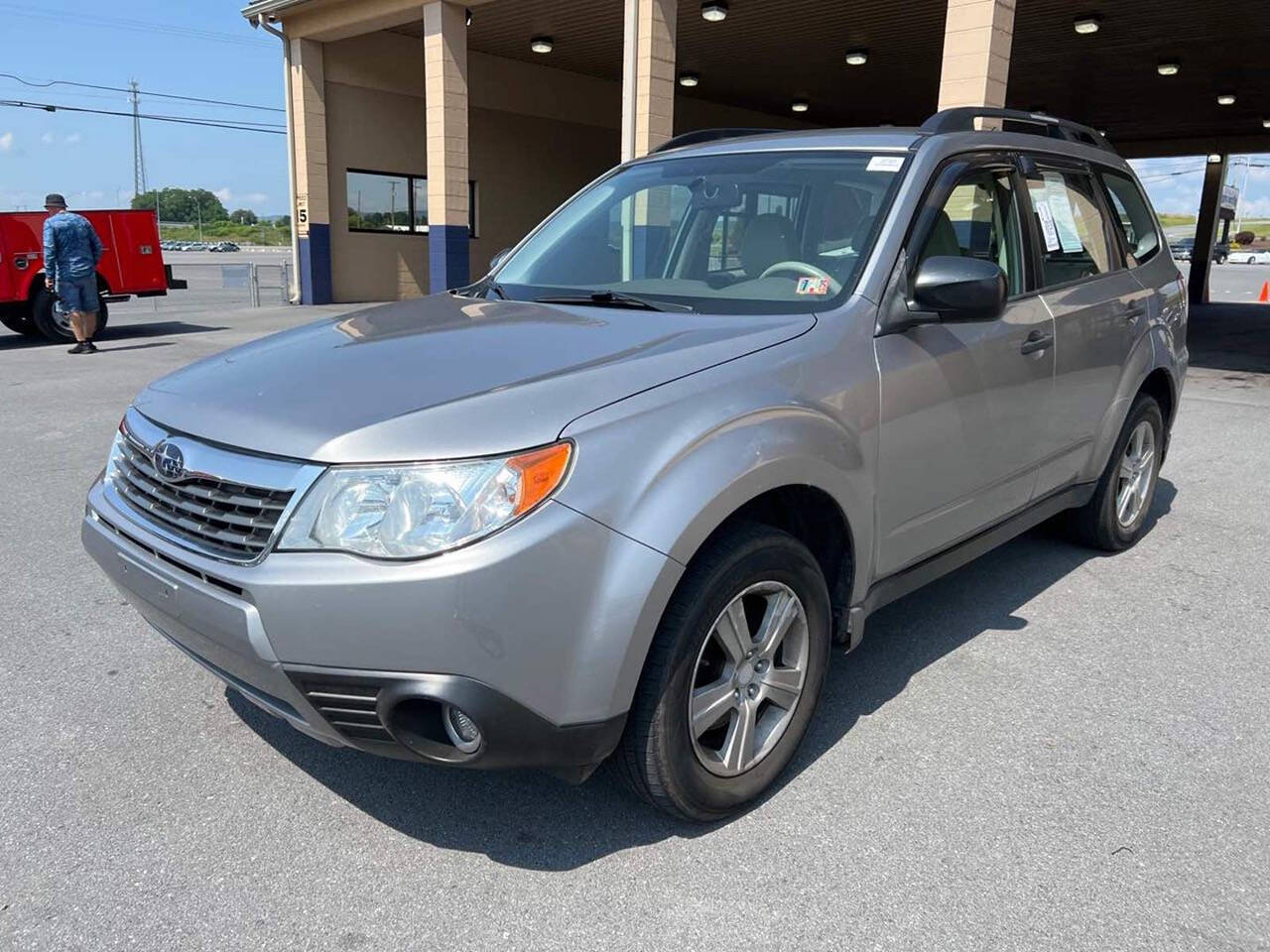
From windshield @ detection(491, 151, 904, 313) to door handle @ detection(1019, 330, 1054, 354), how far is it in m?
0.83

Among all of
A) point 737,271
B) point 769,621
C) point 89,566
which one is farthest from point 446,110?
point 769,621

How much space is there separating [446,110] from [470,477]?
614 inches

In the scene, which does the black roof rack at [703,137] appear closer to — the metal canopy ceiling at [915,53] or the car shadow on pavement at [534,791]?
the car shadow on pavement at [534,791]

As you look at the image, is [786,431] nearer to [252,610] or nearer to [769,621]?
[769,621]

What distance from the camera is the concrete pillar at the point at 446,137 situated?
1595 cm

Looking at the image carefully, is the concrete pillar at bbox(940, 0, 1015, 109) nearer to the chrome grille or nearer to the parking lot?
the parking lot

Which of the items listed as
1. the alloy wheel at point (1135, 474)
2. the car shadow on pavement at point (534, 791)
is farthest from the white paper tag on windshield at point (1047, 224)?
the car shadow on pavement at point (534, 791)

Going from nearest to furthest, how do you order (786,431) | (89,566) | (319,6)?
1. (786,431)
2. (89,566)
3. (319,6)

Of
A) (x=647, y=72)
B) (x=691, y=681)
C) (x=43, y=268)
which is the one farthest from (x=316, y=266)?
(x=691, y=681)

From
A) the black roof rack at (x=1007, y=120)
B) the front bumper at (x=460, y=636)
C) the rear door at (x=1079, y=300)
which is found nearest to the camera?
the front bumper at (x=460, y=636)

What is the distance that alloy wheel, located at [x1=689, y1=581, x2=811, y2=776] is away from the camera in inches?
102

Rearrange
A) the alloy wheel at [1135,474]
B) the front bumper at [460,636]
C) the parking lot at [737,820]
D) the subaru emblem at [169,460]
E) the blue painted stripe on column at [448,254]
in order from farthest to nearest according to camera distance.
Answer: the blue painted stripe on column at [448,254], the alloy wheel at [1135,474], the subaru emblem at [169,460], the parking lot at [737,820], the front bumper at [460,636]

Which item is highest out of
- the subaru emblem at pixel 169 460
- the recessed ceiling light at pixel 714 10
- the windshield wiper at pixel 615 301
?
the recessed ceiling light at pixel 714 10

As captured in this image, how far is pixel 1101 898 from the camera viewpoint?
2.42m
